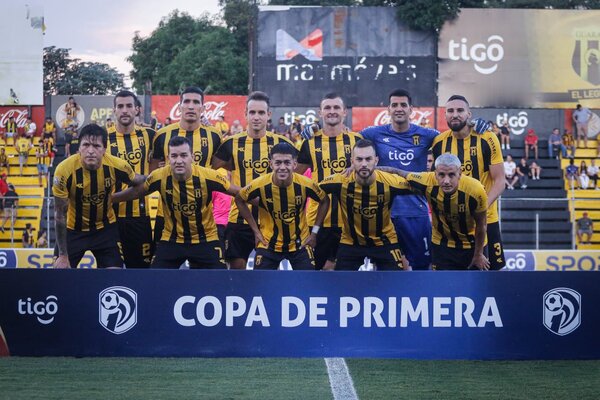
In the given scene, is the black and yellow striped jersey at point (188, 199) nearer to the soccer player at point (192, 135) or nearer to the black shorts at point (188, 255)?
the black shorts at point (188, 255)

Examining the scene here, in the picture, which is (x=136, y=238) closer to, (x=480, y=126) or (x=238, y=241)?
(x=238, y=241)

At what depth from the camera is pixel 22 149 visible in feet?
99.2

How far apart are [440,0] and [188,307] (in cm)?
2487

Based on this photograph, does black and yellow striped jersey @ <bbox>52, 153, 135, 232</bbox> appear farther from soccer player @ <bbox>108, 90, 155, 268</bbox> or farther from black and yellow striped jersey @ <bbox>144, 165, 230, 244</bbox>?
soccer player @ <bbox>108, 90, 155, 268</bbox>

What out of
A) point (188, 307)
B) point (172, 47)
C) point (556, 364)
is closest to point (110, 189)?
point (188, 307)

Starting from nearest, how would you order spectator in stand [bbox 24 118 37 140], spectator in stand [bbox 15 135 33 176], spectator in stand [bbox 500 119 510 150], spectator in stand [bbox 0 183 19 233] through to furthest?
spectator in stand [bbox 0 183 19 233], spectator in stand [bbox 15 135 33 176], spectator in stand [bbox 500 119 510 150], spectator in stand [bbox 24 118 37 140]

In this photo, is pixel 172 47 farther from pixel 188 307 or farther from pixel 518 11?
pixel 188 307

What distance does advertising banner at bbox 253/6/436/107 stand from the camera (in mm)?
31312

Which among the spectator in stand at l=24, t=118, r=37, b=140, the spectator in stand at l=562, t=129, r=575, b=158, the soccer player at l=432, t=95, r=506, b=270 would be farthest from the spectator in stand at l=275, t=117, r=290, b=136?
the soccer player at l=432, t=95, r=506, b=270

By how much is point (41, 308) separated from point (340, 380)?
287 centimetres

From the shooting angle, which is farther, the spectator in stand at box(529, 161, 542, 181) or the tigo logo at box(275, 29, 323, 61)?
the tigo logo at box(275, 29, 323, 61)

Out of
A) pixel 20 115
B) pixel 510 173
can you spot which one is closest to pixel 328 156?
pixel 510 173

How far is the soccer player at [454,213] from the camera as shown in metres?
10.2

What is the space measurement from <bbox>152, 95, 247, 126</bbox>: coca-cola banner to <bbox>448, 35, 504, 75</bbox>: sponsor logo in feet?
21.6
